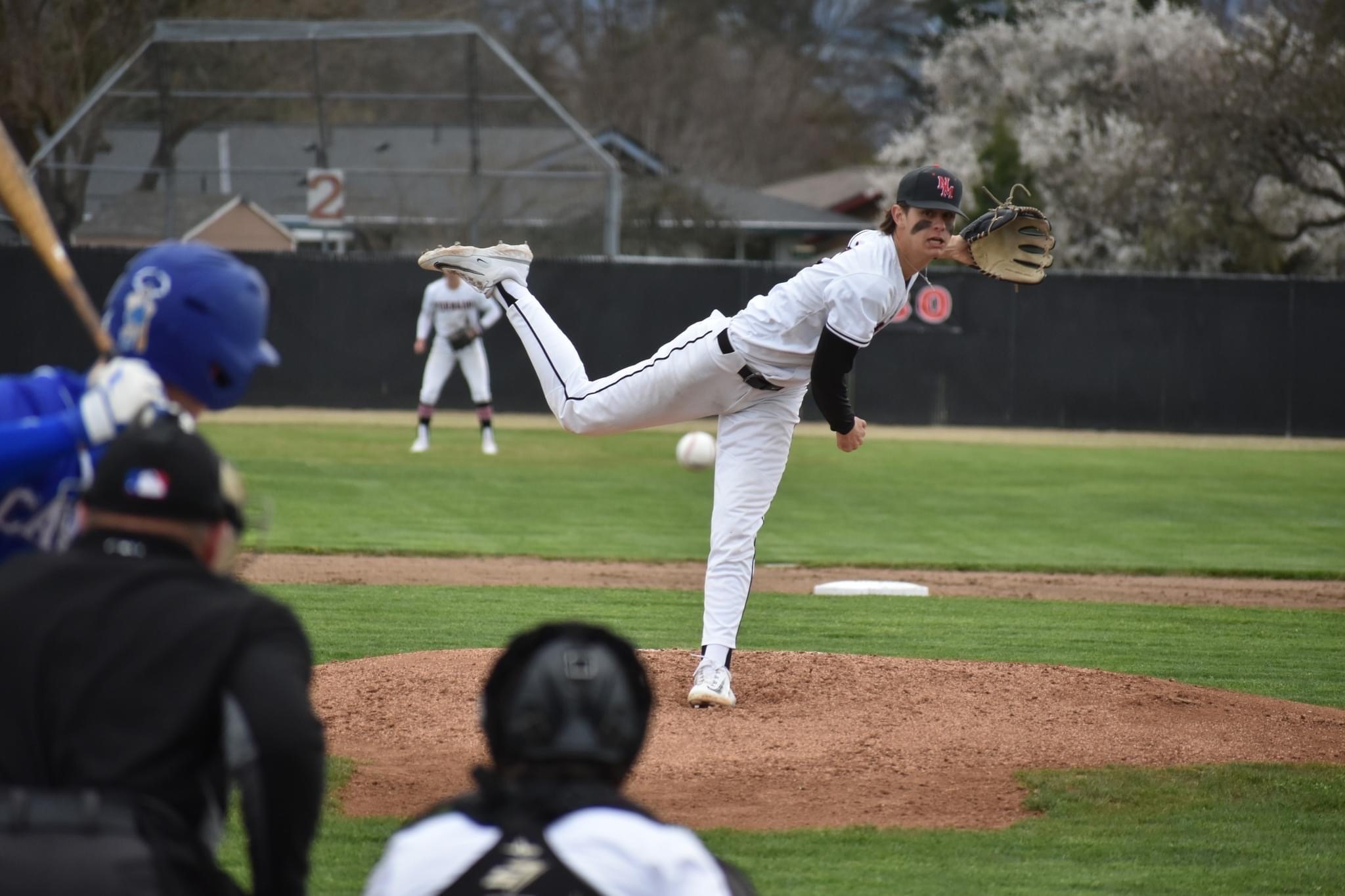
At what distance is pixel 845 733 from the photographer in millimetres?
5723

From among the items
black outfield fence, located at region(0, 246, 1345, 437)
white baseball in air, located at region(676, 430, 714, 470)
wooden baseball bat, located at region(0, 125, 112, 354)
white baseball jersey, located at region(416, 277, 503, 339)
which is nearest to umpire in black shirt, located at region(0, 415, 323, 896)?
wooden baseball bat, located at region(0, 125, 112, 354)

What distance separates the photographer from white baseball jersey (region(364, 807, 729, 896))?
6.66 feet

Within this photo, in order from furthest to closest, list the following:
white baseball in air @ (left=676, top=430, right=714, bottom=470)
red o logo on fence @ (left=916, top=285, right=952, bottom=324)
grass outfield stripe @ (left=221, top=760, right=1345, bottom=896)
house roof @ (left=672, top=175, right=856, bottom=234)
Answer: house roof @ (left=672, top=175, right=856, bottom=234), red o logo on fence @ (left=916, top=285, right=952, bottom=324), white baseball in air @ (left=676, top=430, right=714, bottom=470), grass outfield stripe @ (left=221, top=760, right=1345, bottom=896)

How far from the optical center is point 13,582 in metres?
2.14

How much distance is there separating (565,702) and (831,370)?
12.4 feet

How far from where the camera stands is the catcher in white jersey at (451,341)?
59.8 ft

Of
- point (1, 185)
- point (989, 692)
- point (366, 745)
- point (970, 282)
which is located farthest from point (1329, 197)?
point (1, 185)

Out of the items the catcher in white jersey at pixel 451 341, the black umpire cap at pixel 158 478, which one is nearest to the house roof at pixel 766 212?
the catcher in white jersey at pixel 451 341

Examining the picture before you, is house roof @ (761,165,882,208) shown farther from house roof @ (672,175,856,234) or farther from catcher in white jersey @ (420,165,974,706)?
catcher in white jersey @ (420,165,974,706)

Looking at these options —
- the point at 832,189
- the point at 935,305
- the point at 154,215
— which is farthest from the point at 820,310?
the point at 832,189

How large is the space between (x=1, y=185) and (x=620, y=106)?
51.6 meters

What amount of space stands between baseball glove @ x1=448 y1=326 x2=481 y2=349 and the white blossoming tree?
1839 cm

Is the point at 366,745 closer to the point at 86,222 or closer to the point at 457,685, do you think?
the point at 457,685

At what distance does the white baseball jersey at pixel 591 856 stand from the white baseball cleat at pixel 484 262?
4621mm
